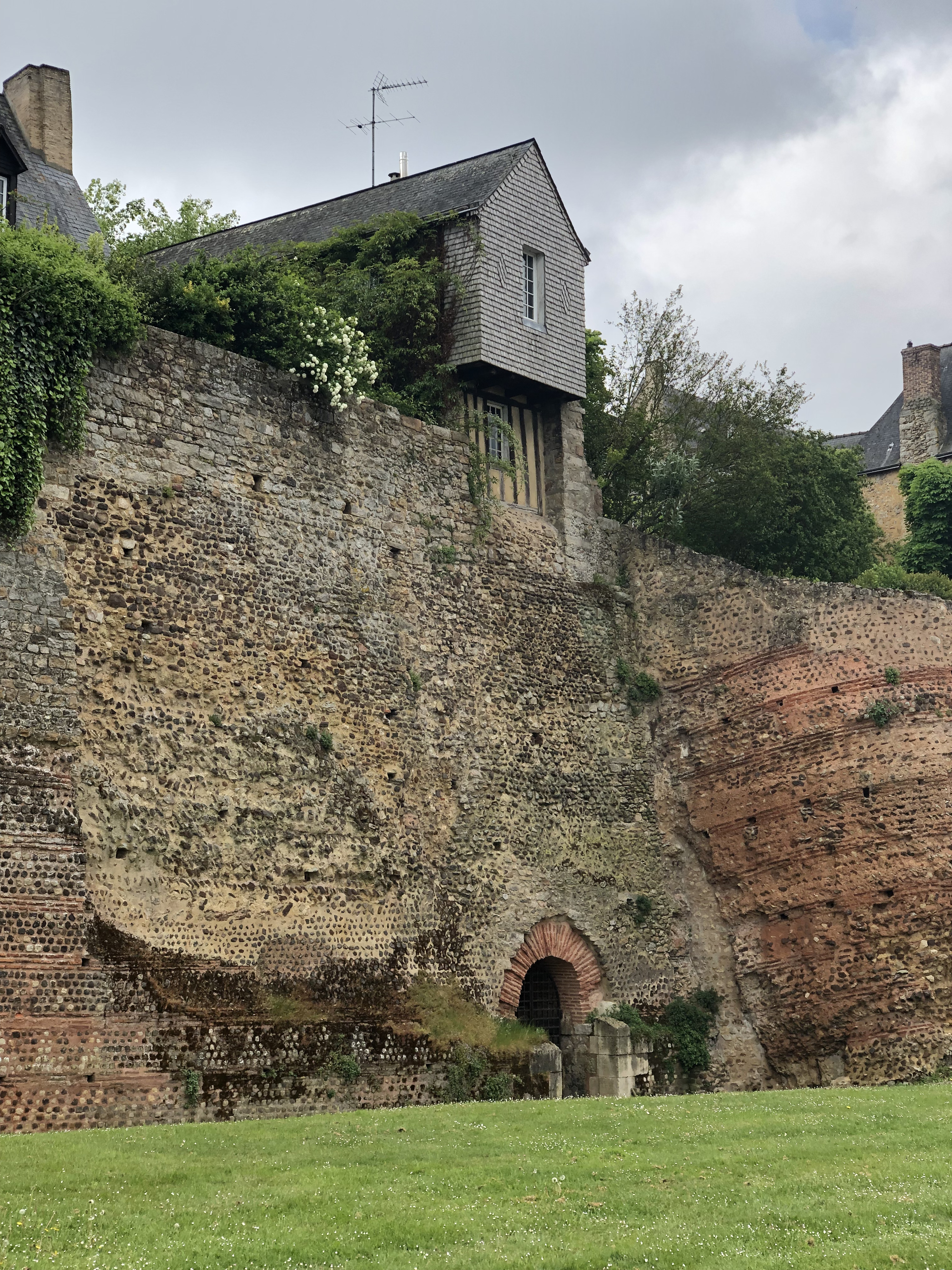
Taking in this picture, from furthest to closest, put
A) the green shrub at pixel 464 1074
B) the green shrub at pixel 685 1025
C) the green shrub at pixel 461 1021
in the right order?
the green shrub at pixel 685 1025
the green shrub at pixel 461 1021
the green shrub at pixel 464 1074

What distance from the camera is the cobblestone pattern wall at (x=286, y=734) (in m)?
13.2

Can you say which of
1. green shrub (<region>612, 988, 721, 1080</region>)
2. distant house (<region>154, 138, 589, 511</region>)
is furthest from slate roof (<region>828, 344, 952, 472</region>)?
green shrub (<region>612, 988, 721, 1080</region>)

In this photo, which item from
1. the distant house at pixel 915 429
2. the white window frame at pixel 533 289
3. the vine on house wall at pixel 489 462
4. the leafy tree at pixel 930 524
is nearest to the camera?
the vine on house wall at pixel 489 462

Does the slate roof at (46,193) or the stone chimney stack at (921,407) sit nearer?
the slate roof at (46,193)

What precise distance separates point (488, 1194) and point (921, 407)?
118 ft

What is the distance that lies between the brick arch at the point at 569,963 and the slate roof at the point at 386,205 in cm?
972

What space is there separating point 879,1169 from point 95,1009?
6.74 metres

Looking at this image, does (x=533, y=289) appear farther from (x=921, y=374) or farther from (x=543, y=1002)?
(x=921, y=374)

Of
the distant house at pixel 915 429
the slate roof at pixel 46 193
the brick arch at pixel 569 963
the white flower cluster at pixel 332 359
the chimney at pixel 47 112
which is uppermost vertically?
the distant house at pixel 915 429

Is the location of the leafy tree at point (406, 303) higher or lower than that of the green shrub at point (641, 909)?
higher

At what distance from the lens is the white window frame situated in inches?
803

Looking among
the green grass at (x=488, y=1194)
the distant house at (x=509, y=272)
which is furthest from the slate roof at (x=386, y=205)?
the green grass at (x=488, y=1194)

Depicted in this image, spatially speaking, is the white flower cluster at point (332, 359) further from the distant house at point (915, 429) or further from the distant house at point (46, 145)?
the distant house at point (915, 429)

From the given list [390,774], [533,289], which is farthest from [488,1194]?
[533,289]
